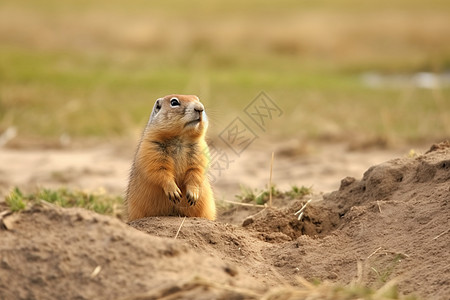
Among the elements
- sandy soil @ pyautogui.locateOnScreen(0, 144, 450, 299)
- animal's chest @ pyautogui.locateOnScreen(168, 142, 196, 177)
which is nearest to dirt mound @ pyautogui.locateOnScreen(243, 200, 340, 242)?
sandy soil @ pyautogui.locateOnScreen(0, 144, 450, 299)

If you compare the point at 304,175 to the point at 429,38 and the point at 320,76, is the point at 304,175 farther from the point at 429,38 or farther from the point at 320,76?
the point at 429,38

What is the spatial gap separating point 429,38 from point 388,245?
25012mm

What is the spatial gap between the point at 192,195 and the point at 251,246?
595 millimetres

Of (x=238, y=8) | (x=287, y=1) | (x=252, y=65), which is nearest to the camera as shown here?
(x=252, y=65)

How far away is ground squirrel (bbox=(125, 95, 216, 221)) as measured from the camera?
474 cm

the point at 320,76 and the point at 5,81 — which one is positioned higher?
the point at 320,76

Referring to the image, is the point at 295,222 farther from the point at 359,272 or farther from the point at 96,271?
the point at 96,271

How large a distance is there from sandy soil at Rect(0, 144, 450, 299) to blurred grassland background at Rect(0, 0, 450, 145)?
1.32 metres

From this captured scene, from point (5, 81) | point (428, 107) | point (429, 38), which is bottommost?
point (5, 81)

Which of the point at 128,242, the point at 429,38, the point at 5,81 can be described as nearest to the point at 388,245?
the point at 128,242

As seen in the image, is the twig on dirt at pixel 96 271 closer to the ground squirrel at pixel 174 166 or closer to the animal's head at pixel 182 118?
the ground squirrel at pixel 174 166

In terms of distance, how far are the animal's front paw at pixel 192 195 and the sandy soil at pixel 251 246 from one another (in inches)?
8.4

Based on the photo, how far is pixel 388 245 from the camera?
13.5ft

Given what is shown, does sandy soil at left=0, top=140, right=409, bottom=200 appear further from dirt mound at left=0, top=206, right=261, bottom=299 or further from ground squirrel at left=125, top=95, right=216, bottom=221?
dirt mound at left=0, top=206, right=261, bottom=299
